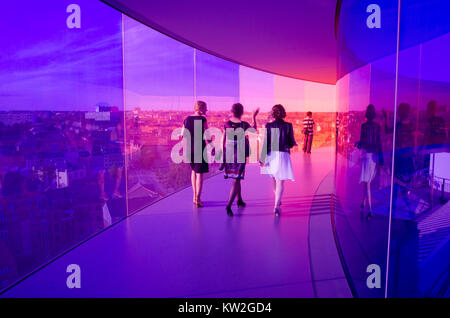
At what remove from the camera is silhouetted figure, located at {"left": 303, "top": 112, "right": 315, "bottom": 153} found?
1372cm

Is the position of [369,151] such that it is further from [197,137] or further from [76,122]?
[76,122]

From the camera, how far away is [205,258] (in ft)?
10.0

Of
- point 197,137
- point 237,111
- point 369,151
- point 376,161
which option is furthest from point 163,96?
point 376,161

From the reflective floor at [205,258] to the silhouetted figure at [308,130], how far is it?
367 inches

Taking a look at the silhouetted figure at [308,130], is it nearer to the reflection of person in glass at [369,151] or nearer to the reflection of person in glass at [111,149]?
the reflection of person in glass at [369,151]

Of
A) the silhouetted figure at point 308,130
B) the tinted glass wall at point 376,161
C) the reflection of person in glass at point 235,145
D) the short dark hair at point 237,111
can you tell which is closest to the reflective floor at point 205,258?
the tinted glass wall at point 376,161

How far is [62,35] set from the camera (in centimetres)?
402

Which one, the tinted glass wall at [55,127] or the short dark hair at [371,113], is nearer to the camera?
Answer: the tinted glass wall at [55,127]

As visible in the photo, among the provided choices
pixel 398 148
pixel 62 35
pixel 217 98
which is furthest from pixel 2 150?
pixel 217 98

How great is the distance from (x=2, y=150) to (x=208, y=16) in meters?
3.81

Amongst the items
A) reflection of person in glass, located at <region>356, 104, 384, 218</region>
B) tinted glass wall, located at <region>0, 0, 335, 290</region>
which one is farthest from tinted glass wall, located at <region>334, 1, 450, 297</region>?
tinted glass wall, located at <region>0, 0, 335, 290</region>

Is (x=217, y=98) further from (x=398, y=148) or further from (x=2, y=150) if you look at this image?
(x=398, y=148)

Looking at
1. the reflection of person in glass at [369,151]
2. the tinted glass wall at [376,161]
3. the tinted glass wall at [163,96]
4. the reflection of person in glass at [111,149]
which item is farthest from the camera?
the tinted glass wall at [163,96]

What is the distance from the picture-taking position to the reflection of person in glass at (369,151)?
12.7ft
